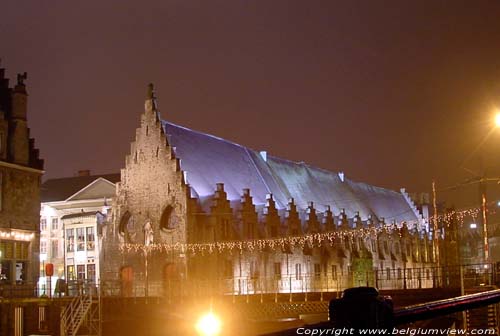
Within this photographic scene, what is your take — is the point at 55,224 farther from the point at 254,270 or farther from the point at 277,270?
the point at 254,270

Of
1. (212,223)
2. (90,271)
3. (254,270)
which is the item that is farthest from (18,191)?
(254,270)

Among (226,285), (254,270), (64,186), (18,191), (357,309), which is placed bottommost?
(226,285)

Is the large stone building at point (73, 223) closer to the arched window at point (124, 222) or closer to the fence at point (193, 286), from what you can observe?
the arched window at point (124, 222)

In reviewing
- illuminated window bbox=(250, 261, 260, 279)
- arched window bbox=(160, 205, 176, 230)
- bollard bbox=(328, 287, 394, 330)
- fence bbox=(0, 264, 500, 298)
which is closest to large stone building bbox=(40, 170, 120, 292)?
fence bbox=(0, 264, 500, 298)

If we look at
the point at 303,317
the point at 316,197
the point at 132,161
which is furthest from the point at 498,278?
the point at 316,197

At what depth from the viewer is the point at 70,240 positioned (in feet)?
189

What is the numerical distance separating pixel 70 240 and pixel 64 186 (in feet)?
40.3

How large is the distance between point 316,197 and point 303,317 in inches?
944

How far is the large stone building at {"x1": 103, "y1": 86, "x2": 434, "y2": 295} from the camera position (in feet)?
141

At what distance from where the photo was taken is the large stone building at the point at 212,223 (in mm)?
43031

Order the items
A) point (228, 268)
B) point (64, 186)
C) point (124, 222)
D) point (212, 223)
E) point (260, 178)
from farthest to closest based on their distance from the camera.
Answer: point (64, 186)
point (260, 178)
point (124, 222)
point (228, 268)
point (212, 223)

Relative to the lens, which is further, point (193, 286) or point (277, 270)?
point (277, 270)

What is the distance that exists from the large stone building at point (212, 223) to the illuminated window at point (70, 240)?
11764 millimetres

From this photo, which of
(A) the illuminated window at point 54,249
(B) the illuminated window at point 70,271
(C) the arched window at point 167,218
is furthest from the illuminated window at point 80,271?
(C) the arched window at point 167,218
